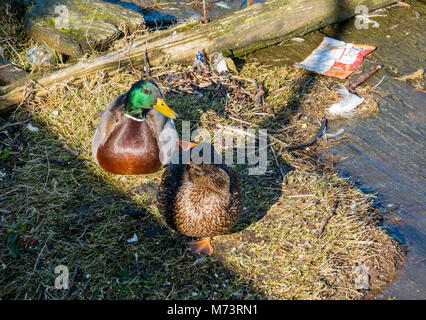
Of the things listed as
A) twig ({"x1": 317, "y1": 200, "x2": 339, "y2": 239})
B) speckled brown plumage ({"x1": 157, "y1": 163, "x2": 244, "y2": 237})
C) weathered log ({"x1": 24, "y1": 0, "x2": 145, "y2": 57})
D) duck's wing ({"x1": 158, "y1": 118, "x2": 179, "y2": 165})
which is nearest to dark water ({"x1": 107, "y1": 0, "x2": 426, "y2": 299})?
twig ({"x1": 317, "y1": 200, "x2": 339, "y2": 239})

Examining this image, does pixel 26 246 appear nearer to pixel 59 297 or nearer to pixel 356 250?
pixel 59 297

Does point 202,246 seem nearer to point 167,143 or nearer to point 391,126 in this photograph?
point 167,143

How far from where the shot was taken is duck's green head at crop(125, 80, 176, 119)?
315 cm

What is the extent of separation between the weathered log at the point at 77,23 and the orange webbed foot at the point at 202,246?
273 cm

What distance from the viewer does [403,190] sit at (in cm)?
325

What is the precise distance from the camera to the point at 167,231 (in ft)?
9.64

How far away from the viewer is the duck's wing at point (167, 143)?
3.26 meters

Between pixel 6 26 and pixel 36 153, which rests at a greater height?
pixel 6 26

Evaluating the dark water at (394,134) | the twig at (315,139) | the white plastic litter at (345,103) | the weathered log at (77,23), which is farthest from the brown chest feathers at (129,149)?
the white plastic litter at (345,103)

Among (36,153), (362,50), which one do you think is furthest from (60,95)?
(362,50)

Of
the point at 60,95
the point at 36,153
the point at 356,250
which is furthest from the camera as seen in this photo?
the point at 60,95

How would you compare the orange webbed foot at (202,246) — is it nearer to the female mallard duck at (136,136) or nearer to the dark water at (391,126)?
the female mallard duck at (136,136)
